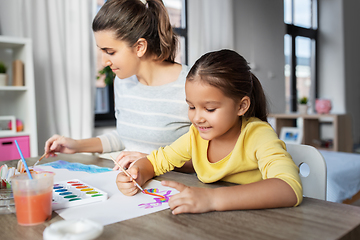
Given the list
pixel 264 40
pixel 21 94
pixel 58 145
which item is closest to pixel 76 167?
pixel 58 145

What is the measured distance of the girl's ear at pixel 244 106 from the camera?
83 cm

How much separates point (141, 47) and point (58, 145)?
18.2 inches

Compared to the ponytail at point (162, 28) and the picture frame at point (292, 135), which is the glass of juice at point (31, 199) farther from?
the picture frame at point (292, 135)

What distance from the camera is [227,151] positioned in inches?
33.9

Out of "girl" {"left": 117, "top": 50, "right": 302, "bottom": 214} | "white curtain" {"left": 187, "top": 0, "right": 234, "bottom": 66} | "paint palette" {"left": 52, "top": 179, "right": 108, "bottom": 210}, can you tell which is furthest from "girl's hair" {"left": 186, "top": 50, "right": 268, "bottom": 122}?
"white curtain" {"left": 187, "top": 0, "right": 234, "bottom": 66}

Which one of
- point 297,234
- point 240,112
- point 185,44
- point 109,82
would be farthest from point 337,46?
point 297,234

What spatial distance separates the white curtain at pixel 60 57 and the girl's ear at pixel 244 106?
79.2 inches

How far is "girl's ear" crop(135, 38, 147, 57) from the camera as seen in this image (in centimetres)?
114

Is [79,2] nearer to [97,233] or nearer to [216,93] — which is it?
[216,93]

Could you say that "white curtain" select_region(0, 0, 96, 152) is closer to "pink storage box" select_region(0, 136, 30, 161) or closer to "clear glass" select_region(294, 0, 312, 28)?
"pink storage box" select_region(0, 136, 30, 161)

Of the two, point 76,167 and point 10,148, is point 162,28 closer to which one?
point 76,167

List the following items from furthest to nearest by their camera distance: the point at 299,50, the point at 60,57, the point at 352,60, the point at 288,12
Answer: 1. the point at 352,60
2. the point at 299,50
3. the point at 288,12
4. the point at 60,57

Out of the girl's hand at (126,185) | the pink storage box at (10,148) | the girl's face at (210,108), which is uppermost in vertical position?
the girl's face at (210,108)

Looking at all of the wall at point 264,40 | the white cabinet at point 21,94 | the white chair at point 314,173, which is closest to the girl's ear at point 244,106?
the white chair at point 314,173
